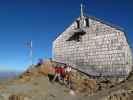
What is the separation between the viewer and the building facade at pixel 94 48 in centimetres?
3144

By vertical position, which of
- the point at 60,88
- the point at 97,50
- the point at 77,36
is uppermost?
the point at 77,36

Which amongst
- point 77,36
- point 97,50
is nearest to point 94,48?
point 97,50

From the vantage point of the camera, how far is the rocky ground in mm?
22000

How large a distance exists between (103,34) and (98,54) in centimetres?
267

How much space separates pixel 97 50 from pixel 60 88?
7892 mm

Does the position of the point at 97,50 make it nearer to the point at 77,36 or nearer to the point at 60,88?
the point at 77,36

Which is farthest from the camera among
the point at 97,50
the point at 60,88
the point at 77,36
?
the point at 77,36

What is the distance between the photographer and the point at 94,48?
33562 millimetres

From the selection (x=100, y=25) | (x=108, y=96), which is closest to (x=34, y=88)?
(x=108, y=96)

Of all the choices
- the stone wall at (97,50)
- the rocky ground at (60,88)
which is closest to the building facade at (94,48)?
the stone wall at (97,50)

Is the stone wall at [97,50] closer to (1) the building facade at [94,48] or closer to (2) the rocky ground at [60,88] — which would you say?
(1) the building facade at [94,48]

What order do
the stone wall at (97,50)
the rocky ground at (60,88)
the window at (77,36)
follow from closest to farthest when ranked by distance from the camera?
the rocky ground at (60,88)
the stone wall at (97,50)
the window at (77,36)

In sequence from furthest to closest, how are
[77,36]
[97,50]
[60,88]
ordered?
[77,36] → [97,50] → [60,88]

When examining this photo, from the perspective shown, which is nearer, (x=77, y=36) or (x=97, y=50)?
(x=97, y=50)
